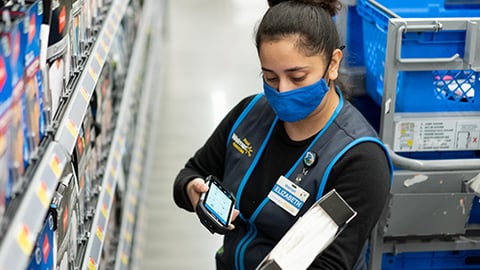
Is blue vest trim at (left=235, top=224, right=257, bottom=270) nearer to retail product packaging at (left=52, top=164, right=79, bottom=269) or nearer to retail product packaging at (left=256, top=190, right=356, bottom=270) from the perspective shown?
retail product packaging at (left=256, top=190, right=356, bottom=270)

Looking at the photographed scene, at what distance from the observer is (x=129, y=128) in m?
4.32

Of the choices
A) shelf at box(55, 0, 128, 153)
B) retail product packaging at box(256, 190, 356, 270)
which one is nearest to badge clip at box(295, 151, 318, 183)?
retail product packaging at box(256, 190, 356, 270)

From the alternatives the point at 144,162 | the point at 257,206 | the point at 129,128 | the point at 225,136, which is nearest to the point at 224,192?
the point at 257,206

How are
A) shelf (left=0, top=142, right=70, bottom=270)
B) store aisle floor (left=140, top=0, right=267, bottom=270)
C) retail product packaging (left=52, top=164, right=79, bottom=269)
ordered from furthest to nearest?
store aisle floor (left=140, top=0, right=267, bottom=270)
retail product packaging (left=52, top=164, right=79, bottom=269)
shelf (left=0, top=142, right=70, bottom=270)

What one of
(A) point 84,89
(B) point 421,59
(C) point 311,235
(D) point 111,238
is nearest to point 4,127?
(A) point 84,89

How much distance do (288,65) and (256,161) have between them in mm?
374

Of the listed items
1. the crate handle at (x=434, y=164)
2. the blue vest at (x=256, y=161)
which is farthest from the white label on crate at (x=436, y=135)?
the blue vest at (x=256, y=161)

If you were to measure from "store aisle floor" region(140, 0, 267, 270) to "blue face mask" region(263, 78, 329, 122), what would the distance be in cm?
208

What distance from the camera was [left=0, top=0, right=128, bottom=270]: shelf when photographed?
120cm

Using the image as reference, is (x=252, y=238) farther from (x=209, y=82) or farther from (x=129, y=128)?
(x=209, y=82)

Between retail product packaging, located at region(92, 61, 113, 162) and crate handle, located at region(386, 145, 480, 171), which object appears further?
retail product packaging, located at region(92, 61, 113, 162)

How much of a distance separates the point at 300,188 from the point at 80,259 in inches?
30.3

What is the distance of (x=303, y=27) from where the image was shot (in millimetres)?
2113

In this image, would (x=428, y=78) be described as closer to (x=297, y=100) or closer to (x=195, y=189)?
(x=297, y=100)
